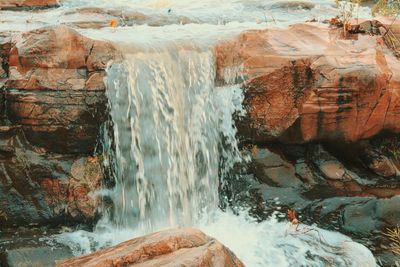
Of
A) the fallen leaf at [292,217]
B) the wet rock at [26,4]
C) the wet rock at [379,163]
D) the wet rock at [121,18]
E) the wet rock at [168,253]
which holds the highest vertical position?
the wet rock at [26,4]

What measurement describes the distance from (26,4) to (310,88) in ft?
22.8

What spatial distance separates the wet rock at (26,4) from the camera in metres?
10.0

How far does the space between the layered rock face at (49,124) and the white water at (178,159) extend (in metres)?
0.27

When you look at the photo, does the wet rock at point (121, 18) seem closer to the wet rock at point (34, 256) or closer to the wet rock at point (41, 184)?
the wet rock at point (41, 184)

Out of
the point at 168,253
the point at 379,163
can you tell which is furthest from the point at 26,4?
the point at 168,253

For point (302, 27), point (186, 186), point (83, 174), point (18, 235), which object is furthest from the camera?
point (302, 27)

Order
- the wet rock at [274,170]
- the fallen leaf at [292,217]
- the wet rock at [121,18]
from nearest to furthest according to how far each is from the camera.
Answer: the fallen leaf at [292,217]
the wet rock at [274,170]
the wet rock at [121,18]

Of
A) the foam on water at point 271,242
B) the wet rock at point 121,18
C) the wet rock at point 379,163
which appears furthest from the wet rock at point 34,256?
the wet rock at point 121,18

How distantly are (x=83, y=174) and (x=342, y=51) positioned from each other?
12.6 feet

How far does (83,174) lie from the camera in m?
5.77

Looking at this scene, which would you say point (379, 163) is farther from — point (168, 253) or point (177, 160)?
point (168, 253)

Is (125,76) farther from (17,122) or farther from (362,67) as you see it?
(362,67)

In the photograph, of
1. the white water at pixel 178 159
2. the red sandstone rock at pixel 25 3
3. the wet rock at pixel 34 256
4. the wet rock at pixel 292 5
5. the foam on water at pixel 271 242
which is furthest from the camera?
the wet rock at pixel 292 5

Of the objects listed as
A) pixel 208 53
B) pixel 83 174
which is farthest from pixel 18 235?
pixel 208 53
